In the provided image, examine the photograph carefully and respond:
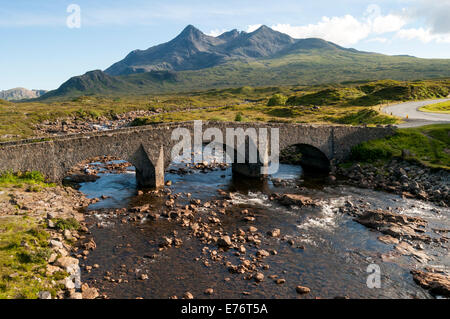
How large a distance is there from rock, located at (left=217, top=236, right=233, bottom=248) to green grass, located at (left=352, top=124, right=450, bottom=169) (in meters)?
32.4

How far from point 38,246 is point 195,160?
33.5 metres

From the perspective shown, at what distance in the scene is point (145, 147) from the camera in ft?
120

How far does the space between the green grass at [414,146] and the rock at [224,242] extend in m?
32.4

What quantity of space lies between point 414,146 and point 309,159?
15.8 m

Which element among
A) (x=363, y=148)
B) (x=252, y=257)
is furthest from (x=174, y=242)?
(x=363, y=148)

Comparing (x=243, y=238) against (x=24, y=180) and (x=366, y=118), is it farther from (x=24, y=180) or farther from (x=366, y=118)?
(x=366, y=118)

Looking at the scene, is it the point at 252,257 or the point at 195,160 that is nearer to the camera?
the point at 252,257

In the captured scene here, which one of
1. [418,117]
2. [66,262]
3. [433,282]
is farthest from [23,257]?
[418,117]

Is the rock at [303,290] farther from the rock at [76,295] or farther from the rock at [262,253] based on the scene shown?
the rock at [76,295]

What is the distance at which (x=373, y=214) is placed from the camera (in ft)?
95.1

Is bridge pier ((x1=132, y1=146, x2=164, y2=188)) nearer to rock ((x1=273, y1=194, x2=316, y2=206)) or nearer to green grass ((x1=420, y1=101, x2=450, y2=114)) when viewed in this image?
rock ((x1=273, y1=194, x2=316, y2=206))

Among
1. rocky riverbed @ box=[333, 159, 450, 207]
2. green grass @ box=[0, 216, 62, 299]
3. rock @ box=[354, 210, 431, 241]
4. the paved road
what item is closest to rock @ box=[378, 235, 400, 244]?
rock @ box=[354, 210, 431, 241]

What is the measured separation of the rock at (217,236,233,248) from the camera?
24094 millimetres
